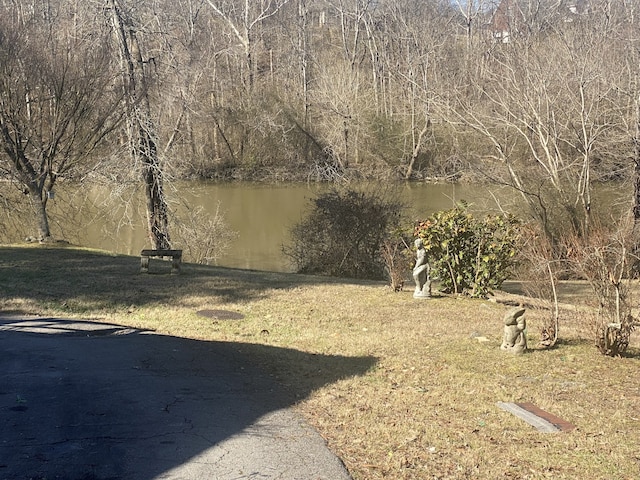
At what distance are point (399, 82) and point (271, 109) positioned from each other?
927 centimetres

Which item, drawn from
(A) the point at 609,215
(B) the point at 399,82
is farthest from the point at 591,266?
(B) the point at 399,82

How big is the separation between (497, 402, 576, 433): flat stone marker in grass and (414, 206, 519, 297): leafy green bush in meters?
7.26

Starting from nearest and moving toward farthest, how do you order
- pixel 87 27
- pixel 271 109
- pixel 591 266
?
pixel 591 266 → pixel 87 27 → pixel 271 109

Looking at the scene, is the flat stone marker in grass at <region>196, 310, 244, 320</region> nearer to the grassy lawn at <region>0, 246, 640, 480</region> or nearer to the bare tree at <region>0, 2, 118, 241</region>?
the grassy lawn at <region>0, 246, 640, 480</region>

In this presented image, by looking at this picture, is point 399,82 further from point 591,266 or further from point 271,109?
point 591,266

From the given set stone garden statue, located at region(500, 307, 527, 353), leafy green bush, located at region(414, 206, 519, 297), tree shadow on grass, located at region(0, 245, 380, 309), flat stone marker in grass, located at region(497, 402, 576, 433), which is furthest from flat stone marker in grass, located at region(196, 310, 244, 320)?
flat stone marker in grass, located at region(497, 402, 576, 433)

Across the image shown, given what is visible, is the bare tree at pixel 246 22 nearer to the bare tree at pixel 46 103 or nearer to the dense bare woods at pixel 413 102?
the dense bare woods at pixel 413 102

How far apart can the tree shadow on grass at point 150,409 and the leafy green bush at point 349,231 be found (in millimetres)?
10668

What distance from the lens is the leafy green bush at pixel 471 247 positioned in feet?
44.8

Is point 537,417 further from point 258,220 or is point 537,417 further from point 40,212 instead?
point 258,220

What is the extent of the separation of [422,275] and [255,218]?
1695 cm

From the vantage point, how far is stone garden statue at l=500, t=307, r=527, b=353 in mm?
8367

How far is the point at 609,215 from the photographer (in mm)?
21156

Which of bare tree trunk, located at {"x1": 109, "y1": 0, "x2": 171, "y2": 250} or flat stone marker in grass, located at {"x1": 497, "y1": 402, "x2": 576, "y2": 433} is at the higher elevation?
bare tree trunk, located at {"x1": 109, "y1": 0, "x2": 171, "y2": 250}
